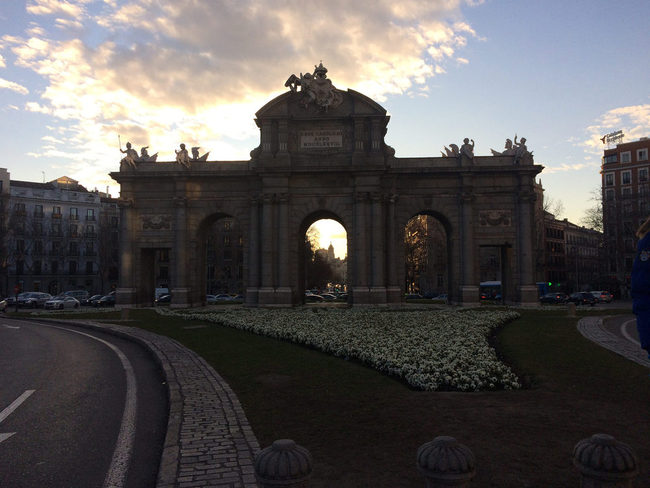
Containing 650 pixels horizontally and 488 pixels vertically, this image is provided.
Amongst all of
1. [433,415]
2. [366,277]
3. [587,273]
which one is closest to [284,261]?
[366,277]

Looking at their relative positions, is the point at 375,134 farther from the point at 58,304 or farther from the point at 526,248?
the point at 58,304

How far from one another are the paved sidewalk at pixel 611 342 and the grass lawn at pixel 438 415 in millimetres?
790

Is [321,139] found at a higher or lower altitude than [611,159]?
lower

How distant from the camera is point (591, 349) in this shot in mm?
16250

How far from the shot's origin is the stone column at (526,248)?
131 feet

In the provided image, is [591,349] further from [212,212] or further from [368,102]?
[212,212]

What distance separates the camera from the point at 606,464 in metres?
A: 4.08

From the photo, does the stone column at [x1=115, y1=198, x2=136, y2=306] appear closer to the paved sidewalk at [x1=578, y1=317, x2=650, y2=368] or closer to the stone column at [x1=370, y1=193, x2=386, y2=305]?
the stone column at [x1=370, y1=193, x2=386, y2=305]

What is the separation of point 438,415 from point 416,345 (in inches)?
297

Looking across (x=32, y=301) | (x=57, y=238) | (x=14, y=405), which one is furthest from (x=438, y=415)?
(x=57, y=238)

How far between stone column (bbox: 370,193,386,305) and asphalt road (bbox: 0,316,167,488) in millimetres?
23661

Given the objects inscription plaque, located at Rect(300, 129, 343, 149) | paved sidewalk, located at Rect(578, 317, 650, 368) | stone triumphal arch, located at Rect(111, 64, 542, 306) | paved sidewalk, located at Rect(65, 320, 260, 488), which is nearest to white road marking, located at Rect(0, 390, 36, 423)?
paved sidewalk, located at Rect(65, 320, 260, 488)

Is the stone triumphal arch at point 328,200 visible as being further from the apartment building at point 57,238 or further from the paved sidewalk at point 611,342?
the apartment building at point 57,238

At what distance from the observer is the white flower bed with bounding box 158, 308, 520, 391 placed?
11.3m
